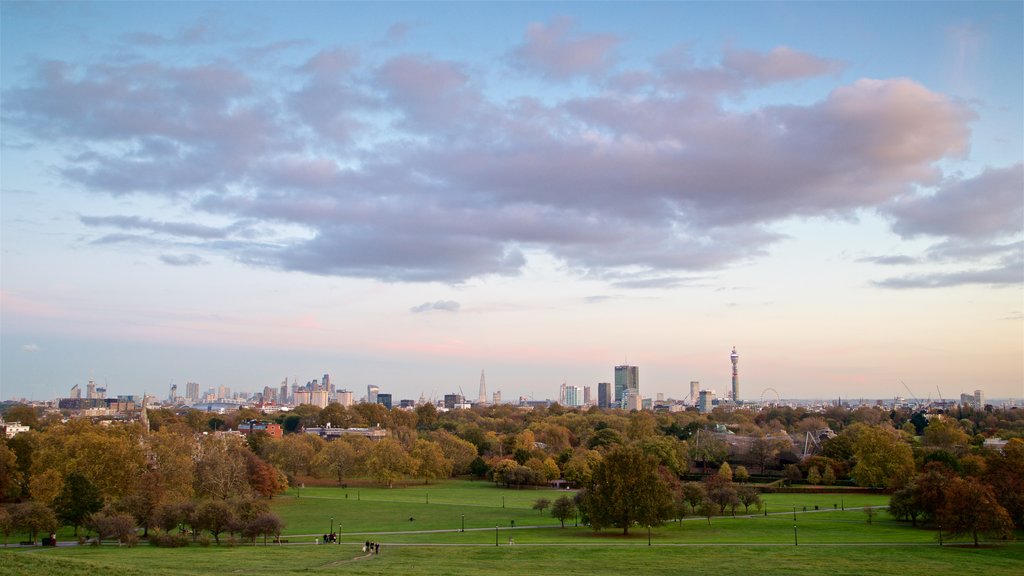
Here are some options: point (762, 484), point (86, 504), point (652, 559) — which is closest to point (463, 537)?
point (652, 559)

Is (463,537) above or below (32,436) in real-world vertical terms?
below

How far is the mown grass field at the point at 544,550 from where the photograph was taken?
44.2 metres

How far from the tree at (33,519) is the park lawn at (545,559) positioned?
5.64m

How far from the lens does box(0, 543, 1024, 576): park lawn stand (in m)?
42.9

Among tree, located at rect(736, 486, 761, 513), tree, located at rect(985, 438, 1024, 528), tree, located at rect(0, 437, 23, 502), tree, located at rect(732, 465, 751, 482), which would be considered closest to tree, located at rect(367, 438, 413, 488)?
tree, located at rect(0, 437, 23, 502)

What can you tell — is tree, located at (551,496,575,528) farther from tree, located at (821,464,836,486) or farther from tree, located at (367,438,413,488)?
tree, located at (821,464,836,486)

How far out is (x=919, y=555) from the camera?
50.8 metres

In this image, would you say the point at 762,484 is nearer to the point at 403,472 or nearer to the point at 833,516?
the point at 833,516

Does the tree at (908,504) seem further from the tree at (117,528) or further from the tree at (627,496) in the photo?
the tree at (117,528)

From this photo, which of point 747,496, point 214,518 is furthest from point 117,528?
point 747,496

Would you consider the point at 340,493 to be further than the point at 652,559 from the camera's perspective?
Yes

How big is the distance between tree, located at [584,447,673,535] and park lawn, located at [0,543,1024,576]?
287 inches

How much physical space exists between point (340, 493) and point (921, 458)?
69.5 meters

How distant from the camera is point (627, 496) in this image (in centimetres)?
6381
